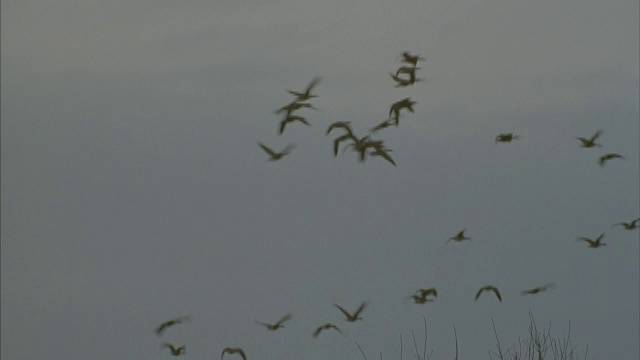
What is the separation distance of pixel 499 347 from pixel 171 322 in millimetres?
6393

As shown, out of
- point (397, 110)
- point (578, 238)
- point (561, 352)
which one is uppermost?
point (397, 110)

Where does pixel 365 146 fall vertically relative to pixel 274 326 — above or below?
above

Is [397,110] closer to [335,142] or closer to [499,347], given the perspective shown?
[335,142]

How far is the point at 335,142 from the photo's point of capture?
22.0m

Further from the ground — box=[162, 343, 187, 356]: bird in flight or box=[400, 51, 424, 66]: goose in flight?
box=[400, 51, 424, 66]: goose in flight

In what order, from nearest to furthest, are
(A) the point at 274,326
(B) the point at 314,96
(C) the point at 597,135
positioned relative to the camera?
(B) the point at 314,96, (A) the point at 274,326, (C) the point at 597,135

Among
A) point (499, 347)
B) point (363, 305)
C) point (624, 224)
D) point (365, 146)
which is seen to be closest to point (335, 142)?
point (365, 146)

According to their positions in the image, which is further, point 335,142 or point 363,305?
point 363,305

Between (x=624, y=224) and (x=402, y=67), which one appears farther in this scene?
(x=624, y=224)

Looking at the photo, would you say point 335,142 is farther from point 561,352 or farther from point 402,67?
point 561,352

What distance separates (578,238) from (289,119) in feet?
24.4

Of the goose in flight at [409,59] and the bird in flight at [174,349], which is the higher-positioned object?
the goose in flight at [409,59]

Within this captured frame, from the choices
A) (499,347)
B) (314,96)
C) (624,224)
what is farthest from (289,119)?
(624,224)

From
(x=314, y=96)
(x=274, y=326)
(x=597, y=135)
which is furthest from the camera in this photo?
(x=597, y=135)
